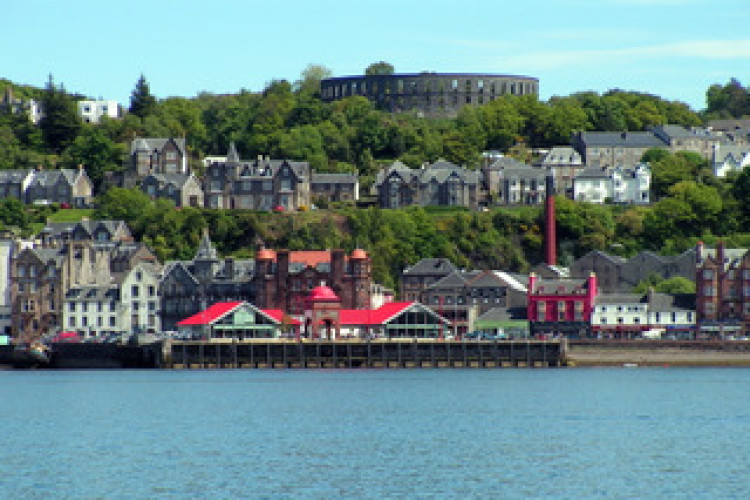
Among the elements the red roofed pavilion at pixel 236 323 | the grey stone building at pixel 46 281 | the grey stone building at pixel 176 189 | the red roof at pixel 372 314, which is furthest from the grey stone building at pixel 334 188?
the red roofed pavilion at pixel 236 323

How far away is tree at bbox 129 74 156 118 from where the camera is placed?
19812 centimetres

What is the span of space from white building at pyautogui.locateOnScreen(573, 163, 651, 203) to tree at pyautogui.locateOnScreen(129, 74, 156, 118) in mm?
52675

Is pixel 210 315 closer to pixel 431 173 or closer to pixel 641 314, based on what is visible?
pixel 641 314

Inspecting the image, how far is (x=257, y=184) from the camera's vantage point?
167875 millimetres

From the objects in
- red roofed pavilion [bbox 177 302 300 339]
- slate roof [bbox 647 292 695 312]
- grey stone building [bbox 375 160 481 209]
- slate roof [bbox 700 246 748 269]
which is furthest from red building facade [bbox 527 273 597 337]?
grey stone building [bbox 375 160 481 209]

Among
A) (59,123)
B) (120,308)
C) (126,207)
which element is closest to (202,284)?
(120,308)

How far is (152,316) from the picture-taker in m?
140

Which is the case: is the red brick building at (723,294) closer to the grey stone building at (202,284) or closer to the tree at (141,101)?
the grey stone building at (202,284)

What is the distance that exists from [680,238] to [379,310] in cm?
3803

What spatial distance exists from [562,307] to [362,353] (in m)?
19.6

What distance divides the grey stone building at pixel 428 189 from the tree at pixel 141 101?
40193mm

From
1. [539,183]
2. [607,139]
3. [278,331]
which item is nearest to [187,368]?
[278,331]

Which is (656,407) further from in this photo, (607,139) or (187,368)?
(607,139)

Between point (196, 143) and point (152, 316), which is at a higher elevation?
point (196, 143)
